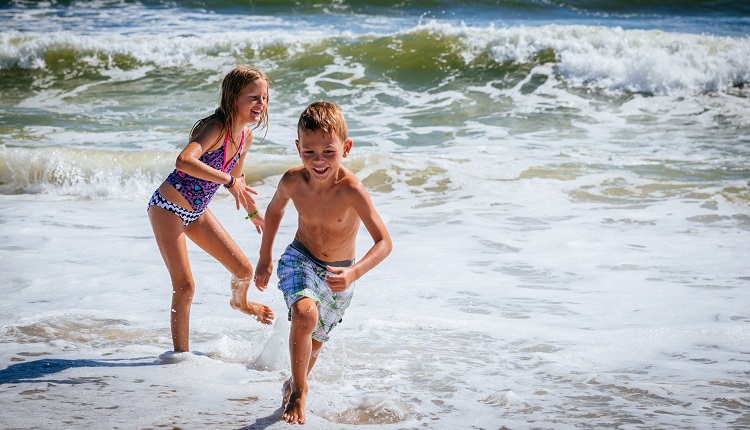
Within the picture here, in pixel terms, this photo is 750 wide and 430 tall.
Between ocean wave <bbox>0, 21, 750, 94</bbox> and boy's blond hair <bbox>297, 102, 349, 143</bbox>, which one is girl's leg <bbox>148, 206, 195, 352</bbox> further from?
ocean wave <bbox>0, 21, 750, 94</bbox>

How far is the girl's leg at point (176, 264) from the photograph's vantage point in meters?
3.99

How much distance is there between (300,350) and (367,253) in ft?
1.64

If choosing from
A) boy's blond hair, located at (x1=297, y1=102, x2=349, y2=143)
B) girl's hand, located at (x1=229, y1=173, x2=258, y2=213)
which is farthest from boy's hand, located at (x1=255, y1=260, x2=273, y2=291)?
boy's blond hair, located at (x1=297, y1=102, x2=349, y2=143)

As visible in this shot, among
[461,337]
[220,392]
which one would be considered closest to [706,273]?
[461,337]

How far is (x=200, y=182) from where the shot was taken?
405 centimetres

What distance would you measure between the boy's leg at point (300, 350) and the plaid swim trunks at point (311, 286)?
0.06m

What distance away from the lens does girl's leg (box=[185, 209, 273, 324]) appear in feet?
13.6

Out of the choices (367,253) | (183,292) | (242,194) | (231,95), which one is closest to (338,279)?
(367,253)

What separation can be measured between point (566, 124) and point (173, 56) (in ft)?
27.2

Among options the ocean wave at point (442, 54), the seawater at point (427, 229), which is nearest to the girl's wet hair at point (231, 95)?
the seawater at point (427, 229)

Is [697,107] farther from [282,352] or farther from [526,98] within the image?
[282,352]

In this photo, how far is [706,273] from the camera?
5965mm

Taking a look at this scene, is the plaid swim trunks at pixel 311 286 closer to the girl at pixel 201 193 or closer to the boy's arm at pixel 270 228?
the boy's arm at pixel 270 228

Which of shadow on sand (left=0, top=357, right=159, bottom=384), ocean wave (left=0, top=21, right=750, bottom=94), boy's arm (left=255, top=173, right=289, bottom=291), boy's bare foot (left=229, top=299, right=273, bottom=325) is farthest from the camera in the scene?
ocean wave (left=0, top=21, right=750, bottom=94)
